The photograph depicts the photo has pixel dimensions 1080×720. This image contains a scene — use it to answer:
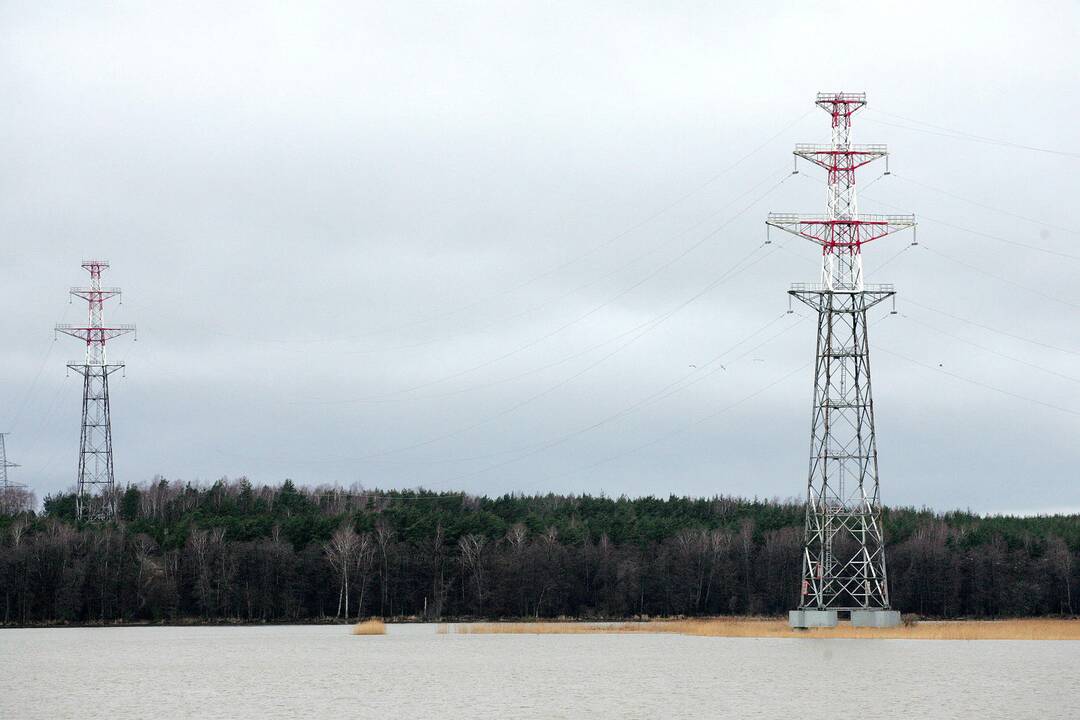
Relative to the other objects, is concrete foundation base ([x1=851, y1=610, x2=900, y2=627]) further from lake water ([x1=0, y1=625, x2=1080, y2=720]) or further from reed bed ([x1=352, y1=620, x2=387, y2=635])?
reed bed ([x1=352, y1=620, x2=387, y2=635])

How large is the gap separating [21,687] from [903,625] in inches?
1858

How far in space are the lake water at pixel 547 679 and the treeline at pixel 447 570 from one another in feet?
112

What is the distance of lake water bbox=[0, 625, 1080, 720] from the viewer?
44750 mm

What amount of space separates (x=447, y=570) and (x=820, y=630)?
63499 millimetres

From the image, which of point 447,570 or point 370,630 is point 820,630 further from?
point 447,570

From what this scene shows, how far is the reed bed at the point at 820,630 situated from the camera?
7044 cm

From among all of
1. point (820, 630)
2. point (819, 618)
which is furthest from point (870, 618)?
point (820, 630)

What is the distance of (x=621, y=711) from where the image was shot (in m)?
44.0

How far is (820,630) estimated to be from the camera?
7131 centimetres

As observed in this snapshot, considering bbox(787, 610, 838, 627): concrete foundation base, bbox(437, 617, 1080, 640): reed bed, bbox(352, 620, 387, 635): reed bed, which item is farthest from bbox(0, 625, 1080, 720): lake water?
bbox(352, 620, 387, 635): reed bed

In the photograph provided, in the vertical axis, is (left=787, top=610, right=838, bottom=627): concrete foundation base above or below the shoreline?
above

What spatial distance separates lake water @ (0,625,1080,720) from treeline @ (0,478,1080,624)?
34070mm

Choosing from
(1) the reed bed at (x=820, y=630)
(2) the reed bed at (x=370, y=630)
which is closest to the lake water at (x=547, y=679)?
(1) the reed bed at (x=820, y=630)

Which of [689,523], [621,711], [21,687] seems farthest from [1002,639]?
[689,523]
